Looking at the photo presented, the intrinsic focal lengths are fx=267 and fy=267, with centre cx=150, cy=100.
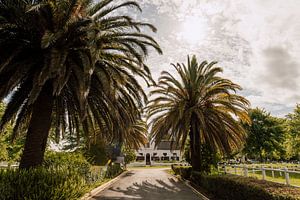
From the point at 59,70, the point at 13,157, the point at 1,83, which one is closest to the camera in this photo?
the point at 59,70

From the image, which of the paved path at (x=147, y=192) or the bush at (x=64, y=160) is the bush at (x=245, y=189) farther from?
the bush at (x=64, y=160)

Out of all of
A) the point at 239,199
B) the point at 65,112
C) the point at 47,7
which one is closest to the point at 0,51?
the point at 47,7

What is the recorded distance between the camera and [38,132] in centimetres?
1152

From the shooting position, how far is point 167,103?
21609 mm

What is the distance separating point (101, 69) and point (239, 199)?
783cm

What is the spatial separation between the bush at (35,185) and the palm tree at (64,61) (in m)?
2.11

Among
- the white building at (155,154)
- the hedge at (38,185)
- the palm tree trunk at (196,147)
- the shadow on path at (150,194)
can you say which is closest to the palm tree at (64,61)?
the hedge at (38,185)

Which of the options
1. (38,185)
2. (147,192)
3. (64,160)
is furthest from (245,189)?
(64,160)

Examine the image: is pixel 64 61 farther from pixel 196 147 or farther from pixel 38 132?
pixel 196 147

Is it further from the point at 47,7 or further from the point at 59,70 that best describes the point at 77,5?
the point at 59,70

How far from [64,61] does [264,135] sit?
45.7 meters

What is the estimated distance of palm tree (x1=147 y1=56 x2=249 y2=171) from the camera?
19.3 meters

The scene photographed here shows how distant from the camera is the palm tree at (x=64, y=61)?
1039 centimetres

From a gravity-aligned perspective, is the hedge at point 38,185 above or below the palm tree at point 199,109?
below
